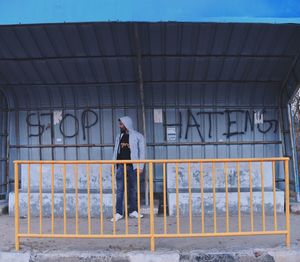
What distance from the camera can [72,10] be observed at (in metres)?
5.86

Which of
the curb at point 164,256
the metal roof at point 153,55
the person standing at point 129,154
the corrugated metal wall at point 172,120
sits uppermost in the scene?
the metal roof at point 153,55

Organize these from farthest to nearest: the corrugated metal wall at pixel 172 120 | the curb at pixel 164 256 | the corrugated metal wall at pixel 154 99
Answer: the corrugated metal wall at pixel 172 120, the corrugated metal wall at pixel 154 99, the curb at pixel 164 256

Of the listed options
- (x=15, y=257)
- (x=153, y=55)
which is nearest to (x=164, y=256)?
(x=15, y=257)

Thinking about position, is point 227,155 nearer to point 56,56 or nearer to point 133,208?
point 133,208

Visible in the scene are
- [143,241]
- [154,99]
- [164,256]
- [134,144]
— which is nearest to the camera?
[164,256]

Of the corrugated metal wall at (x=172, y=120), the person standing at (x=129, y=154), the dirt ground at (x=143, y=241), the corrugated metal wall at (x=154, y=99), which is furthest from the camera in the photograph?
the corrugated metal wall at (x=172, y=120)

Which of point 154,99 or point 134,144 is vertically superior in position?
point 154,99

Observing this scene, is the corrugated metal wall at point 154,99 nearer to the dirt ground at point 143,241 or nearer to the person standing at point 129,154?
the person standing at point 129,154

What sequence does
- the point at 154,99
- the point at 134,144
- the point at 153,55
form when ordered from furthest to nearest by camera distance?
the point at 154,99 → the point at 153,55 → the point at 134,144

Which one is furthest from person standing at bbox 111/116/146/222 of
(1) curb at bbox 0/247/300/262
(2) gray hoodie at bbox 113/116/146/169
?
(1) curb at bbox 0/247/300/262

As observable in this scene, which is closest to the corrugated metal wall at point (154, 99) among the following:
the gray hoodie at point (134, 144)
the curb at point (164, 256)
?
the gray hoodie at point (134, 144)

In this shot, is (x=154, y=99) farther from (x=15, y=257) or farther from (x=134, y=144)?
(x=15, y=257)

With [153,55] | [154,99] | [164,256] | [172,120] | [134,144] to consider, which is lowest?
[164,256]

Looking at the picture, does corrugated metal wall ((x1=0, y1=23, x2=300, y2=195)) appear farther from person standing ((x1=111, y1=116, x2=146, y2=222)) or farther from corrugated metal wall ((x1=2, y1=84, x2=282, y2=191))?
person standing ((x1=111, y1=116, x2=146, y2=222))
